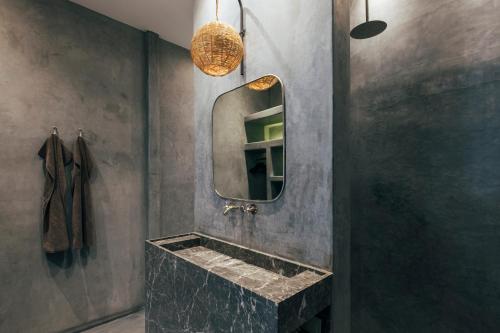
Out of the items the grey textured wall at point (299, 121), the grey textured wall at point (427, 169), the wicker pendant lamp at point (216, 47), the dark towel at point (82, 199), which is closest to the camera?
the grey textured wall at point (299, 121)

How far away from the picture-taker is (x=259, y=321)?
95 centimetres

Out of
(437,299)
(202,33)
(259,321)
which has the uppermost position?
(202,33)

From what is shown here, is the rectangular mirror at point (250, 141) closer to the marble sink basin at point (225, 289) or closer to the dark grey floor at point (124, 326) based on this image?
the marble sink basin at point (225, 289)

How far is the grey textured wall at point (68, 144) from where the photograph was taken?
188 cm

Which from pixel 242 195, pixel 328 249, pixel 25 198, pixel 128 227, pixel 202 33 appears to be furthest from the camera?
pixel 128 227

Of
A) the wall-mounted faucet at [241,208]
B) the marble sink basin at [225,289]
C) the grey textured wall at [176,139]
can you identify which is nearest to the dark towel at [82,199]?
the grey textured wall at [176,139]

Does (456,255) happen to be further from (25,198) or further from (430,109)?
(25,198)

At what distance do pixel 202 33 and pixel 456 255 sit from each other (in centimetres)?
190

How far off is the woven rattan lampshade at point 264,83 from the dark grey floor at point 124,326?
2301 mm

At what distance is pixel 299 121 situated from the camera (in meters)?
Answer: 1.27

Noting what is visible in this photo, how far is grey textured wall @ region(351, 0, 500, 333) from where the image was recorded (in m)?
1.36

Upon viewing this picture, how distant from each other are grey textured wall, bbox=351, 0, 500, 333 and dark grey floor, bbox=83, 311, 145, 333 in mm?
1890

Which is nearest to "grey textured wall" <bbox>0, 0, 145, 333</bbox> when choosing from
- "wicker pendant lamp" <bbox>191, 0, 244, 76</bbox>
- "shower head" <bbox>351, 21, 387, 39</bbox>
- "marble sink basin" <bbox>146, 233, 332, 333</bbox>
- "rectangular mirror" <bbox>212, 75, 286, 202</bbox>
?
"marble sink basin" <bbox>146, 233, 332, 333</bbox>

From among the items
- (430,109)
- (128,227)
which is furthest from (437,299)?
(128,227)
